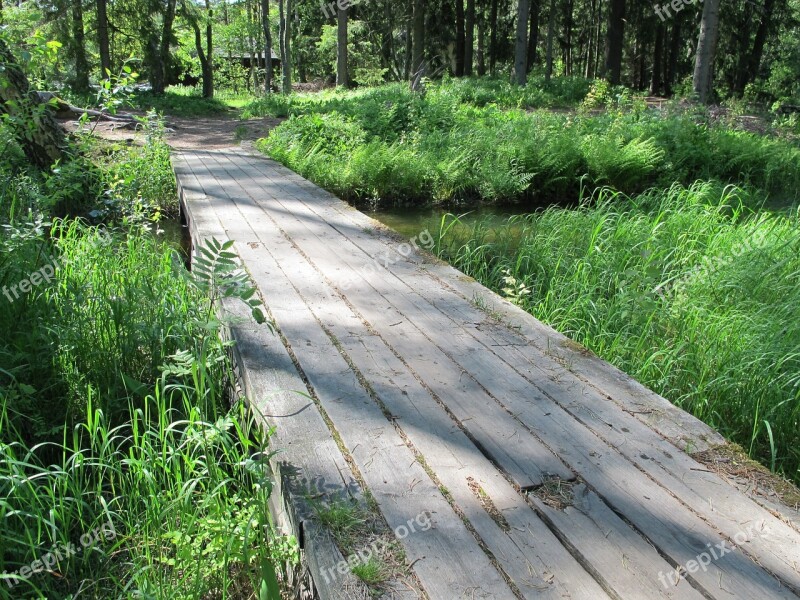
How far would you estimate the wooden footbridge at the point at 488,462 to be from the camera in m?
2.05

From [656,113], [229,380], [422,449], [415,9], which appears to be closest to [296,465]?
[422,449]

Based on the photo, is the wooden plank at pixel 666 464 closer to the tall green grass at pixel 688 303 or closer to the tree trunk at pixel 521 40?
the tall green grass at pixel 688 303

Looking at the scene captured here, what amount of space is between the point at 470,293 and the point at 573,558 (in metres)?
2.66

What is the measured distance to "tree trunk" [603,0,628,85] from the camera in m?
23.9

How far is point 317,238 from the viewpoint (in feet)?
19.9

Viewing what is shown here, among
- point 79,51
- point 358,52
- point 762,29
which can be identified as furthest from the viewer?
point 358,52

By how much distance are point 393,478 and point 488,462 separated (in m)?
0.39

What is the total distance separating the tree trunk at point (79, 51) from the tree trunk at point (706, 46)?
18693 millimetres

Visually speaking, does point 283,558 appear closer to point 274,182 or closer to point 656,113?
point 274,182

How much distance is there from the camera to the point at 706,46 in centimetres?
1666

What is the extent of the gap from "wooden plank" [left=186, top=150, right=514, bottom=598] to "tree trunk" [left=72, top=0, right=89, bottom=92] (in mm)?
22355

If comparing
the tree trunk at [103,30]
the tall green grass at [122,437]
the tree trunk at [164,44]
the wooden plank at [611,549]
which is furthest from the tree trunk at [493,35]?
the wooden plank at [611,549]

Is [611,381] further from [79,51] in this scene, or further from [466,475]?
[79,51]

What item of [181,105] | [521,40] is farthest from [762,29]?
[181,105]
